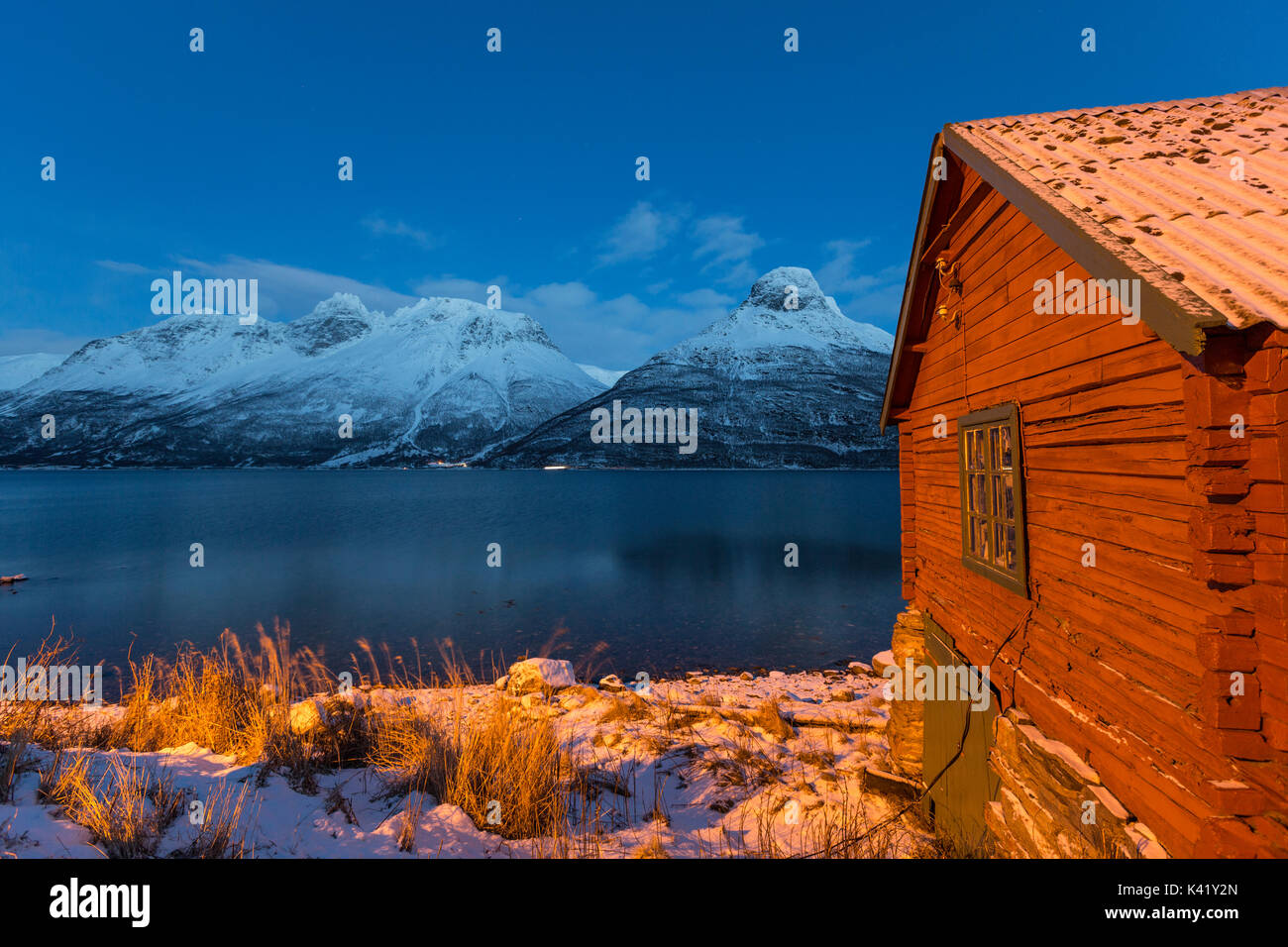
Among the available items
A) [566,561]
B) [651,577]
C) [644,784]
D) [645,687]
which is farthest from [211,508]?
[644,784]

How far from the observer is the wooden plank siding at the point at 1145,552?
318cm

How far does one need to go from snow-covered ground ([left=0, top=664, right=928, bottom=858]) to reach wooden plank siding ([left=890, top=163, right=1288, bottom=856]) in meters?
2.38

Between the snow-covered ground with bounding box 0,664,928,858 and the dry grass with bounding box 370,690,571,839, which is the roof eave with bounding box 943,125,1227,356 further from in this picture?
the dry grass with bounding box 370,690,571,839

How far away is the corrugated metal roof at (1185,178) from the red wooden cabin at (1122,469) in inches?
1.0

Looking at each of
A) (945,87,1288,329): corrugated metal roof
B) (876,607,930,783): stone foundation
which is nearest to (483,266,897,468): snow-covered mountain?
(876,607,930,783): stone foundation

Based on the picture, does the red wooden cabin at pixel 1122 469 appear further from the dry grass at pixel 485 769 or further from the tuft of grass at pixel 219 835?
the tuft of grass at pixel 219 835

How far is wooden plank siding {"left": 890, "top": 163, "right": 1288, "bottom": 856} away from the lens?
10.4ft

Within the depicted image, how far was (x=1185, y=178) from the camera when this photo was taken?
4758mm

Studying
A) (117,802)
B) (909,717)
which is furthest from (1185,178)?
(117,802)

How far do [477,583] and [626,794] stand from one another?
24916 mm

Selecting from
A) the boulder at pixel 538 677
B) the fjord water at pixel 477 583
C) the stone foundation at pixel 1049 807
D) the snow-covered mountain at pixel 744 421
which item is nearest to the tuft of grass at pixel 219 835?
the stone foundation at pixel 1049 807

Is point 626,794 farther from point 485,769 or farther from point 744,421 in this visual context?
point 744,421

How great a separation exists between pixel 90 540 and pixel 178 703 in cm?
4993

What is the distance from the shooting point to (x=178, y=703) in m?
7.86
